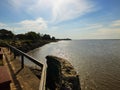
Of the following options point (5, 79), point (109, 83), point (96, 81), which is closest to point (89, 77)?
point (96, 81)

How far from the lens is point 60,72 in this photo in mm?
9242

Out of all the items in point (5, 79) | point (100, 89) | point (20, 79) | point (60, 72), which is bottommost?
point (100, 89)

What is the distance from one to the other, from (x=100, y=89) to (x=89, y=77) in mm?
3158

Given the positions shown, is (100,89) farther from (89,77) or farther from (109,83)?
(89,77)

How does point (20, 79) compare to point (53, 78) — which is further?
point (53, 78)

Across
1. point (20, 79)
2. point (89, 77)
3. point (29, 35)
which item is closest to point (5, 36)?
point (29, 35)

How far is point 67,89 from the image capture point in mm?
7859

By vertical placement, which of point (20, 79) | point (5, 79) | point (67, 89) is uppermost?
point (5, 79)

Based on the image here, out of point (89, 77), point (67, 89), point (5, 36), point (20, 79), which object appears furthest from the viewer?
point (5, 36)

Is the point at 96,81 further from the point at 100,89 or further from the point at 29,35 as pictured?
the point at 29,35

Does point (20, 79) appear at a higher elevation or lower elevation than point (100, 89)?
higher

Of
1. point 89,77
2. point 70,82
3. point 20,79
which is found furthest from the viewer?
point 89,77

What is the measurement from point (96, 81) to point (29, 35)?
2927 inches

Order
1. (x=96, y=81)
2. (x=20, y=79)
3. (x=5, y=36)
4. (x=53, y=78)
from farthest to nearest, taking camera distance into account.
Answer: (x=5, y=36)
(x=96, y=81)
(x=53, y=78)
(x=20, y=79)
